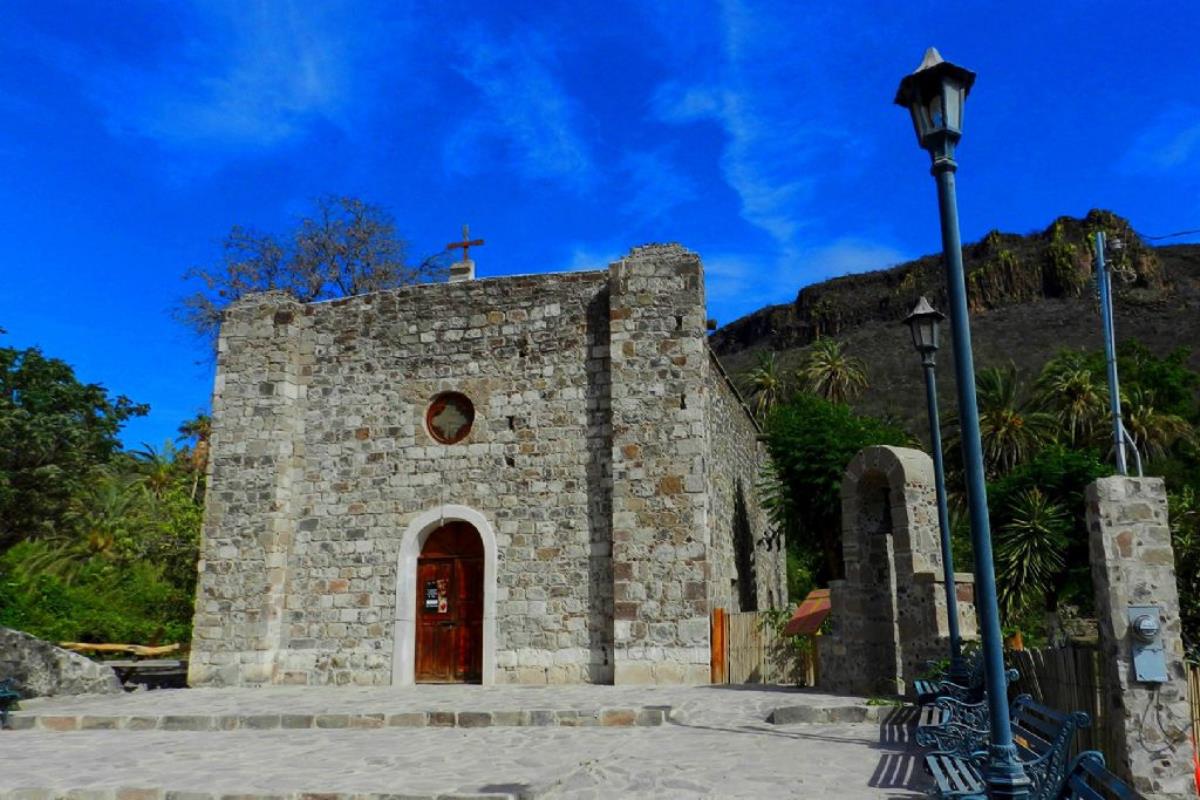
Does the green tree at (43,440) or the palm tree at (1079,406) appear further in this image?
the palm tree at (1079,406)

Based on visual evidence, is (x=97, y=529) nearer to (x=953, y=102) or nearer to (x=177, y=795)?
(x=177, y=795)

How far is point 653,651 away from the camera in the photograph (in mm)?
12102

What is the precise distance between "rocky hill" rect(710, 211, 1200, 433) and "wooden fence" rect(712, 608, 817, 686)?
39529 millimetres

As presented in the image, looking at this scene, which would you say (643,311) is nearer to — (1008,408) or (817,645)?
(817,645)

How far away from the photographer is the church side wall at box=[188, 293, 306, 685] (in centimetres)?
1332

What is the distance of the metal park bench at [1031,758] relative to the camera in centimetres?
397

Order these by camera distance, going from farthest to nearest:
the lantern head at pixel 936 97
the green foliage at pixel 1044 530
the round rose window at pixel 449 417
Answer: the green foliage at pixel 1044 530 < the round rose window at pixel 449 417 < the lantern head at pixel 936 97

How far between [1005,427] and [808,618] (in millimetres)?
23425

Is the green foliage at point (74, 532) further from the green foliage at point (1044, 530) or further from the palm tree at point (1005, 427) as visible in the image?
the palm tree at point (1005, 427)

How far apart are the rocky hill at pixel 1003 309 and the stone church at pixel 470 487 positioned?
3875 cm

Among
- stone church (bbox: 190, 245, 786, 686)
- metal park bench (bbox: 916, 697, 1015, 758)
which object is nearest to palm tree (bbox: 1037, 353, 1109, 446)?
stone church (bbox: 190, 245, 786, 686)

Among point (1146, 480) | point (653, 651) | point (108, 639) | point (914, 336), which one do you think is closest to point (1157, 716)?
point (1146, 480)

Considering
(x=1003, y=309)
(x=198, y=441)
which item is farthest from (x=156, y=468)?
(x=1003, y=309)

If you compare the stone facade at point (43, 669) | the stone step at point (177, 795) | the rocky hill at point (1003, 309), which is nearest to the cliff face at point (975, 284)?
the rocky hill at point (1003, 309)
